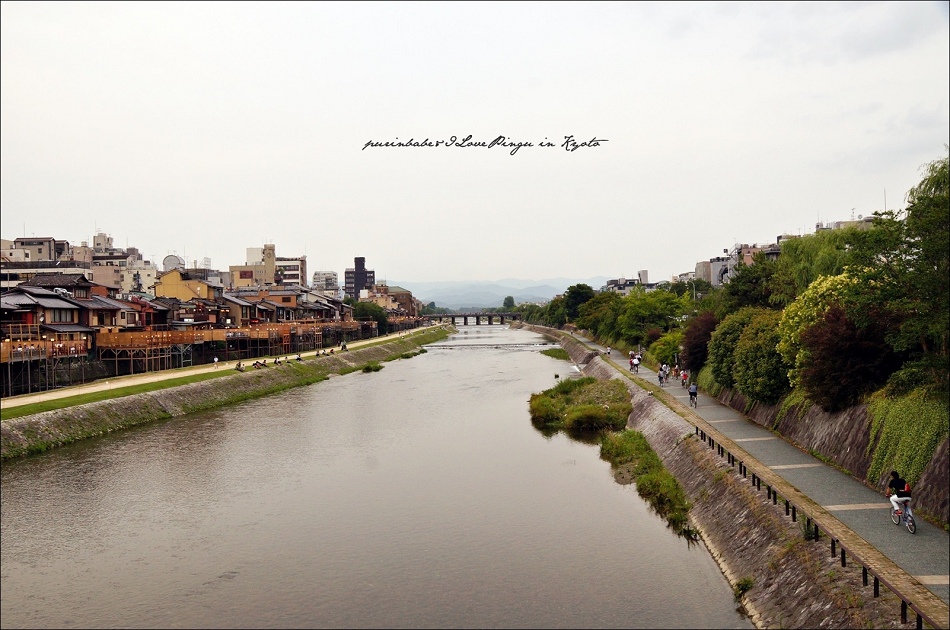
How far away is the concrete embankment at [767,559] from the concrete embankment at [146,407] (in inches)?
1154

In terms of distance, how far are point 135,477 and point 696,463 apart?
80.1ft

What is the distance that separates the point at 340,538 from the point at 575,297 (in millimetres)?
→ 151321

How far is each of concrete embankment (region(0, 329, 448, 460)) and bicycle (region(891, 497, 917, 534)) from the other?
120 ft

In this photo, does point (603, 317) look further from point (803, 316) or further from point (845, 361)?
point (845, 361)

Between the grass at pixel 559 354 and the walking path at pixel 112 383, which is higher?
the walking path at pixel 112 383

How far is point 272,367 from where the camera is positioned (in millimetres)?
73000

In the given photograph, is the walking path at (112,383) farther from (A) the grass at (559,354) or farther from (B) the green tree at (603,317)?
(B) the green tree at (603,317)

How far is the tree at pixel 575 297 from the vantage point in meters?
171

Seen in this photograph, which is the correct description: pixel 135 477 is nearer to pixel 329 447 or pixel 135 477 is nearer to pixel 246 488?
pixel 246 488

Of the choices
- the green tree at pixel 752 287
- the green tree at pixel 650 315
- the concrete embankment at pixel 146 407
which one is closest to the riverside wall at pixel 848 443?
the green tree at pixel 752 287

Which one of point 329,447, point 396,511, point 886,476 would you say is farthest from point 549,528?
point 329,447

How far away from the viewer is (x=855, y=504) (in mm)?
20453

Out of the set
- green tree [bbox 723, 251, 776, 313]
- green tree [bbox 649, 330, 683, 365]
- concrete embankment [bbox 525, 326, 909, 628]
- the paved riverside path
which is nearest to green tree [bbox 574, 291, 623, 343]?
green tree [bbox 649, 330, 683, 365]

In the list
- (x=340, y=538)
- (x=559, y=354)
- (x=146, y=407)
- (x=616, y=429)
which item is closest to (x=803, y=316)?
(x=616, y=429)
